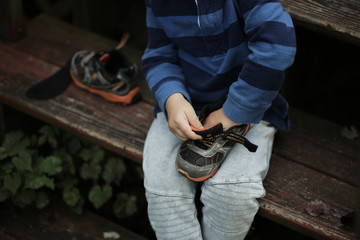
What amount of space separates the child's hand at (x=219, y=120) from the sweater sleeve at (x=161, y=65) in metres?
0.11

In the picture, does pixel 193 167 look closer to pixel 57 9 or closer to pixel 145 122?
pixel 145 122

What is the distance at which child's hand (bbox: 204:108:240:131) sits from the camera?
1403mm

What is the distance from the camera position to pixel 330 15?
5.08 ft

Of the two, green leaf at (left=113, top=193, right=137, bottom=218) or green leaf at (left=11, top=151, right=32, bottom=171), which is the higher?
green leaf at (left=11, top=151, right=32, bottom=171)

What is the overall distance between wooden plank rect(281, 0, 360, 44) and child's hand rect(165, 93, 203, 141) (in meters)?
0.53

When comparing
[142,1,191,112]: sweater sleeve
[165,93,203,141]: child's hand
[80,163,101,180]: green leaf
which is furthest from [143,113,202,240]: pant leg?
[80,163,101,180]: green leaf

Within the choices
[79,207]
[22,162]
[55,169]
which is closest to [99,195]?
[79,207]

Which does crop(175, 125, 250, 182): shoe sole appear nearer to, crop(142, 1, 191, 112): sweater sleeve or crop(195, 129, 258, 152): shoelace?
crop(195, 129, 258, 152): shoelace

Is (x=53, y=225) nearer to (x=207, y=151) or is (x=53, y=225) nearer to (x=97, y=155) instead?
(x=97, y=155)

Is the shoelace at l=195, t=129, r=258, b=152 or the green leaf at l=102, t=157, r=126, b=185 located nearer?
the shoelace at l=195, t=129, r=258, b=152

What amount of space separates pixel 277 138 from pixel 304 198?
311mm

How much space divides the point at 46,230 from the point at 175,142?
0.77 m

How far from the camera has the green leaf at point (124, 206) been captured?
6.38 ft

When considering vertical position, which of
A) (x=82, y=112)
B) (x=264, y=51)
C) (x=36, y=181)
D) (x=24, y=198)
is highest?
(x=264, y=51)
